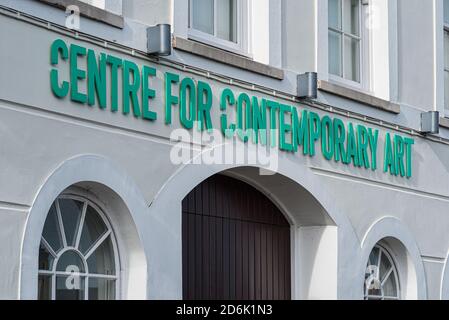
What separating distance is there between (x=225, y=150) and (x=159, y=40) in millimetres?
1414

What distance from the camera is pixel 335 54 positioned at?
13.1 meters

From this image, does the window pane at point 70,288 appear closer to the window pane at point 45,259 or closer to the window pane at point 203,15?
the window pane at point 45,259

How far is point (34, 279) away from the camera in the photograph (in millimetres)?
8758

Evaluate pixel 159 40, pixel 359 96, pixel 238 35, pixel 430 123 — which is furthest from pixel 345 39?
pixel 159 40

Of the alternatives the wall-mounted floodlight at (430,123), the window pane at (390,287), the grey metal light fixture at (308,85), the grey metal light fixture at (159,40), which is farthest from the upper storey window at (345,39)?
the grey metal light fixture at (159,40)

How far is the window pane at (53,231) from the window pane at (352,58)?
502 cm

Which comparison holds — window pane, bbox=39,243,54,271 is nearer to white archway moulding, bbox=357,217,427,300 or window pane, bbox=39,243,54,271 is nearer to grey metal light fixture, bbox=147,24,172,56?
grey metal light fixture, bbox=147,24,172,56

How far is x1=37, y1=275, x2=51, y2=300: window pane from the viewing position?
9178 mm

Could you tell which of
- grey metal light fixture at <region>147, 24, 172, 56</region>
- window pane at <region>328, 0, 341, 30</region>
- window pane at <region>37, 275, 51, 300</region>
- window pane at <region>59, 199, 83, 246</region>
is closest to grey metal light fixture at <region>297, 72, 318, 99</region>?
window pane at <region>328, 0, 341, 30</region>

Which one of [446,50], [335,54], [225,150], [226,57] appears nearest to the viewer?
[225,150]

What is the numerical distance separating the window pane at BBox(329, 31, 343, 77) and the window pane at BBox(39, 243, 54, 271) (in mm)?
4855

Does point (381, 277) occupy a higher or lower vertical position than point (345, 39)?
lower

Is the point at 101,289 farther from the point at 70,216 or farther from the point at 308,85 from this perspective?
the point at 308,85

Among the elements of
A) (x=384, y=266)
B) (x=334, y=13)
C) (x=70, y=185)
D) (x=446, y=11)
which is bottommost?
(x=384, y=266)
